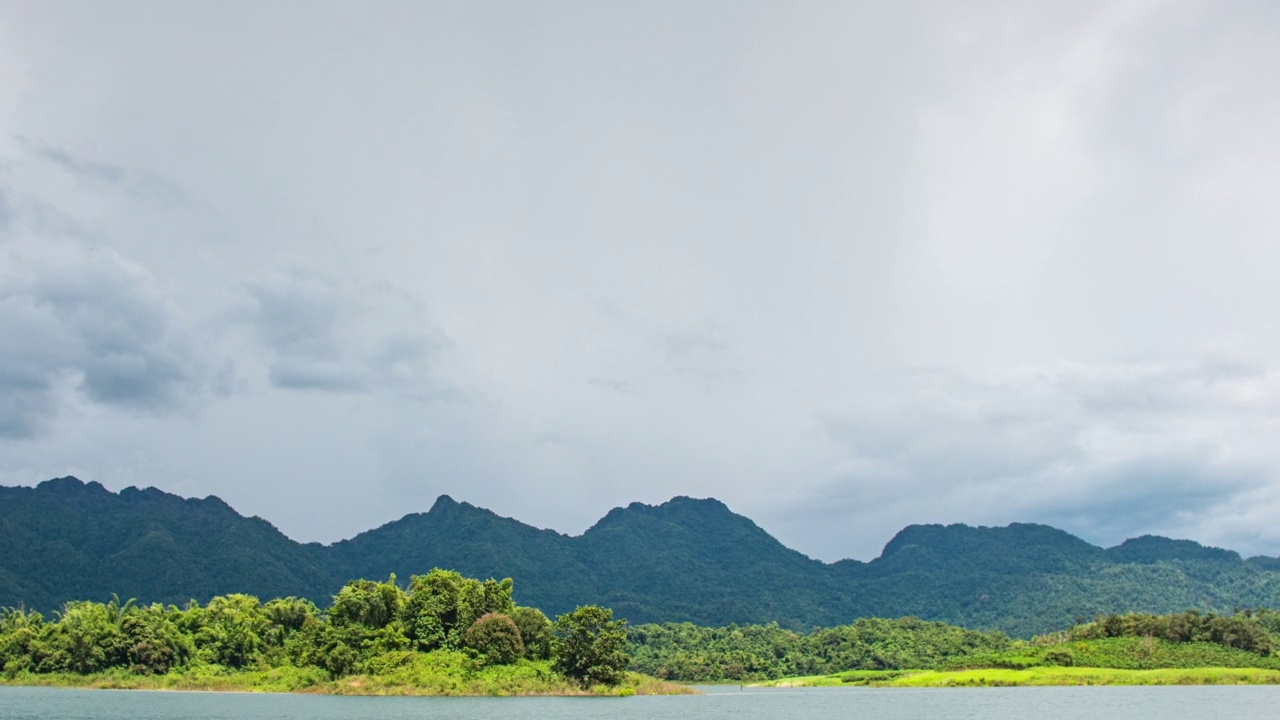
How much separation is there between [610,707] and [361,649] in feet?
85.9

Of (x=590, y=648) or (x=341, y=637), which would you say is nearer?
(x=590, y=648)

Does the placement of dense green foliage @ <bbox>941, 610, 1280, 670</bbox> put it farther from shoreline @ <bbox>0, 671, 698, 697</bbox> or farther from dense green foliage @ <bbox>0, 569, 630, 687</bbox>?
dense green foliage @ <bbox>0, 569, 630, 687</bbox>

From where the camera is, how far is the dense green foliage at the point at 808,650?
149 metres

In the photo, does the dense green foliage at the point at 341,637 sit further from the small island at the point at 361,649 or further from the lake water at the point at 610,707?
the lake water at the point at 610,707

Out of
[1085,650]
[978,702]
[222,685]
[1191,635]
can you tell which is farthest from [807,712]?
[1191,635]

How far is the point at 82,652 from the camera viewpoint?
86.4 m

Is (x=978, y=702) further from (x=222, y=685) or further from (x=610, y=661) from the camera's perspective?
(x=222, y=685)

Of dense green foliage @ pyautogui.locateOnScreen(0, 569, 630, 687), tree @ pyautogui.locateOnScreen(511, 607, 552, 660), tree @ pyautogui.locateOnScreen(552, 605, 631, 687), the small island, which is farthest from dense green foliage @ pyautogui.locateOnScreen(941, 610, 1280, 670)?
tree @ pyautogui.locateOnScreen(511, 607, 552, 660)

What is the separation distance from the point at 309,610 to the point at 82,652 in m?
20.0

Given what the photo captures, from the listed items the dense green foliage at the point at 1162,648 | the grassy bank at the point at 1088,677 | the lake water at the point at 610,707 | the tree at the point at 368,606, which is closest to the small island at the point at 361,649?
the tree at the point at 368,606

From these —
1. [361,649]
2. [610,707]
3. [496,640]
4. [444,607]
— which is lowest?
[610,707]

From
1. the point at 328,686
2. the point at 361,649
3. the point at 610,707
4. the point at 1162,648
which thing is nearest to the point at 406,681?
the point at 361,649

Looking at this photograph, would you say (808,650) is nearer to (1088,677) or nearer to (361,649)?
(1088,677)

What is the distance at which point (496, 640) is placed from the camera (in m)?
80.1
